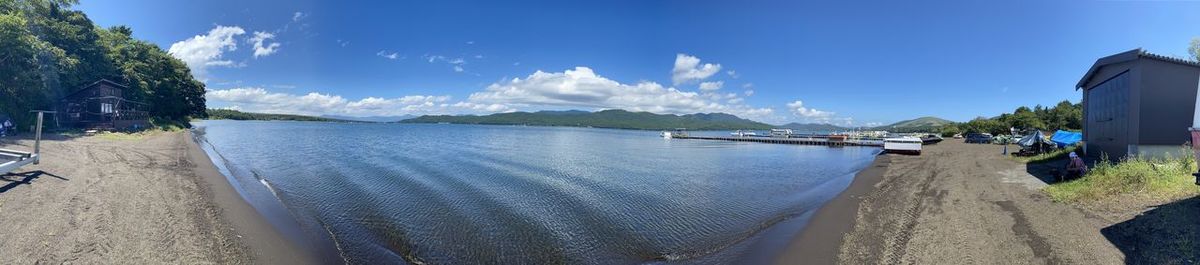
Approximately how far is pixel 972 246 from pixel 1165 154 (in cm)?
1379

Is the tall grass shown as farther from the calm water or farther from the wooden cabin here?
the wooden cabin

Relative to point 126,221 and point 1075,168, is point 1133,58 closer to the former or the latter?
point 1075,168

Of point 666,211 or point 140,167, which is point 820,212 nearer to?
point 666,211

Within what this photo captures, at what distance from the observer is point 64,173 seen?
38.7 feet

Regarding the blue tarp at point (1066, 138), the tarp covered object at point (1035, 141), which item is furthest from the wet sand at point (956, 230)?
the tarp covered object at point (1035, 141)

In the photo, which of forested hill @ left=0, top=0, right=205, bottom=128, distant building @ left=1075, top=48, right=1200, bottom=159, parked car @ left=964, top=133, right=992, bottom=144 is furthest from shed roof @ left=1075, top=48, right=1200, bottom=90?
forested hill @ left=0, top=0, right=205, bottom=128

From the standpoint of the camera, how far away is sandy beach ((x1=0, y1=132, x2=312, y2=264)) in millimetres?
6387

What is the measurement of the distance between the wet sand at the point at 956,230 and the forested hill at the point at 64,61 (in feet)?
128

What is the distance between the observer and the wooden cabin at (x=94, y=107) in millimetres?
31875

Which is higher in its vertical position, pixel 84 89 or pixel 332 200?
pixel 84 89

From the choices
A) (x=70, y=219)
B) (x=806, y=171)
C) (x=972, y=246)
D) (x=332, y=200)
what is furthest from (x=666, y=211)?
(x=806, y=171)

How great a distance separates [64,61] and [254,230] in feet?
114

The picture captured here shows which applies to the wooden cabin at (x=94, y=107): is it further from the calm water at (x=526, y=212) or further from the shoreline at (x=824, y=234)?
the shoreline at (x=824, y=234)

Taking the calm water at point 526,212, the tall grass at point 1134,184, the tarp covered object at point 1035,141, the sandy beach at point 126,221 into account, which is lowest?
the calm water at point 526,212
